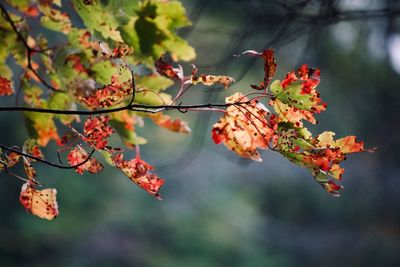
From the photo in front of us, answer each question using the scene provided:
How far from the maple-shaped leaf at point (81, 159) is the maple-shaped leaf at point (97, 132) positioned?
0.04 metres

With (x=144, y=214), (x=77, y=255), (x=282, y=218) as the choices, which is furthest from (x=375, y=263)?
(x=77, y=255)

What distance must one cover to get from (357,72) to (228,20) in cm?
143

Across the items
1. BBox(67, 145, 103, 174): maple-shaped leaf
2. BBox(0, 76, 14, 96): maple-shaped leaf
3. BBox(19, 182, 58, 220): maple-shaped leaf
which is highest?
BBox(0, 76, 14, 96): maple-shaped leaf

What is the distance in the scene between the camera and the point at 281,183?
5109 mm

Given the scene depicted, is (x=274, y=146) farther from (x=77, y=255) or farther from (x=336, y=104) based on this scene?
(x=336, y=104)

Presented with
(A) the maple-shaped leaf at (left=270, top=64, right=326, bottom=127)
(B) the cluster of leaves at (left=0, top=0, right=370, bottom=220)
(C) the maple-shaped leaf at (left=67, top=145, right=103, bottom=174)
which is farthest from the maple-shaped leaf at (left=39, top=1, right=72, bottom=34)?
(A) the maple-shaped leaf at (left=270, top=64, right=326, bottom=127)

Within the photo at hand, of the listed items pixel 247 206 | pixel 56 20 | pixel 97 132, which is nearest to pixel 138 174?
pixel 97 132

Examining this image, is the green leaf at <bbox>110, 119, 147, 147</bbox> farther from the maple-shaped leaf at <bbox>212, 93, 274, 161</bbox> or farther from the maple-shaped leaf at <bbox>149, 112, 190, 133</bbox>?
the maple-shaped leaf at <bbox>212, 93, 274, 161</bbox>

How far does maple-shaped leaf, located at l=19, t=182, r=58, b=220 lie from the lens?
492 millimetres

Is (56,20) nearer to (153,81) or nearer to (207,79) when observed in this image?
(153,81)

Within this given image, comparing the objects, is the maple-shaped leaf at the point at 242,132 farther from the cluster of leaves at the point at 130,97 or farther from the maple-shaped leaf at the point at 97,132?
the maple-shaped leaf at the point at 97,132

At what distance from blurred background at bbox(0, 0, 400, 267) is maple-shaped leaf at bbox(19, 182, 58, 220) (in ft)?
10.8

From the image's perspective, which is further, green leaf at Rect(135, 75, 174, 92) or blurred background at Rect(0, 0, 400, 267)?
blurred background at Rect(0, 0, 400, 267)

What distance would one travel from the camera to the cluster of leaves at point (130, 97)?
1.43 ft
